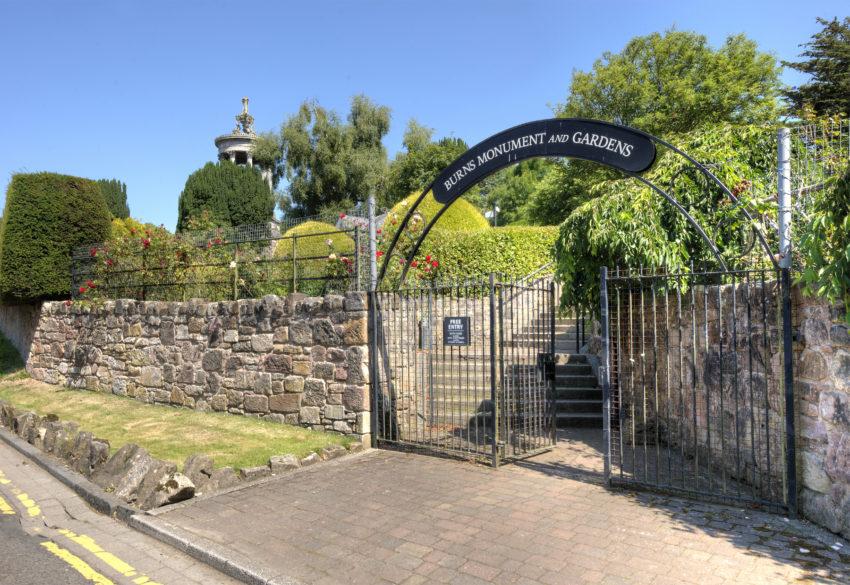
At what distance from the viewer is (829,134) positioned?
536cm

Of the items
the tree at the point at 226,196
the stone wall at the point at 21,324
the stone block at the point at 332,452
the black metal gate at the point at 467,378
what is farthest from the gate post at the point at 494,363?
the tree at the point at 226,196

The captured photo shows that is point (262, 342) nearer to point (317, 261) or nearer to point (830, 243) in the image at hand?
point (317, 261)

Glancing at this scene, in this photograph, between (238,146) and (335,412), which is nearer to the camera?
(335,412)

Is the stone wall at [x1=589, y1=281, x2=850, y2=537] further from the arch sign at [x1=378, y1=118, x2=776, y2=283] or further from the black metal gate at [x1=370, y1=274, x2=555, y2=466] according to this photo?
the black metal gate at [x1=370, y1=274, x2=555, y2=466]

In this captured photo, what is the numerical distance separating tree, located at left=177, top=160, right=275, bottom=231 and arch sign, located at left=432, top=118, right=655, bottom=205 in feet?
90.8

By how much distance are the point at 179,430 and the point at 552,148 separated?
655cm

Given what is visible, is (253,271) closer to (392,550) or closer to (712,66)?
(392,550)

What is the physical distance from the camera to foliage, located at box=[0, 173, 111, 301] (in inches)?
559

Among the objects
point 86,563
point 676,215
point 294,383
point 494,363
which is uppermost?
point 676,215

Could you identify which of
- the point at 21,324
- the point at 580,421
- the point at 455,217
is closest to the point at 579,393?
the point at 580,421

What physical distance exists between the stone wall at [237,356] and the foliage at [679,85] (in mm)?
20095

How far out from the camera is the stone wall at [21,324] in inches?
607

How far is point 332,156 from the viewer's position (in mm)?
37844

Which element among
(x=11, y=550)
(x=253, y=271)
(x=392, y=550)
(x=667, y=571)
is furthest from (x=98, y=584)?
(x=253, y=271)
